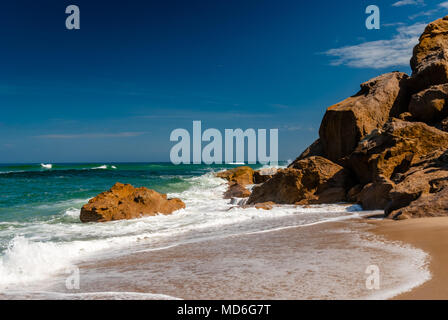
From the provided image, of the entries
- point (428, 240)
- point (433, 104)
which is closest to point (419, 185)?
point (428, 240)

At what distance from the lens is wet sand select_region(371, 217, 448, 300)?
3.21m

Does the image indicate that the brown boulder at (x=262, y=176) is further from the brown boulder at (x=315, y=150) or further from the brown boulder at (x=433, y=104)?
the brown boulder at (x=433, y=104)

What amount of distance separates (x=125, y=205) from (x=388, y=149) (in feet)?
28.3

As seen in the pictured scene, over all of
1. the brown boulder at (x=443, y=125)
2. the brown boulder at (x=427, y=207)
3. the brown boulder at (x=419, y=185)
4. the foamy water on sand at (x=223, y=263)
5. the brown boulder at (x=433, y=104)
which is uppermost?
the brown boulder at (x=433, y=104)

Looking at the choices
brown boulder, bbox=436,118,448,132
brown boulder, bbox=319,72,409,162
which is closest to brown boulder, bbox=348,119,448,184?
→ brown boulder, bbox=436,118,448,132

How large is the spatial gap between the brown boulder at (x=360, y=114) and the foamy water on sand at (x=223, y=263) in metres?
4.79

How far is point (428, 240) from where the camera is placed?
520cm

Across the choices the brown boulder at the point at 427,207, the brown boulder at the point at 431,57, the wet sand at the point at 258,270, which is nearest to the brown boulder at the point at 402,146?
the brown boulder at the point at 427,207

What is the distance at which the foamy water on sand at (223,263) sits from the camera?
3779 millimetres

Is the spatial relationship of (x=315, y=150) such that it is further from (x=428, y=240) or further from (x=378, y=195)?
(x=428, y=240)

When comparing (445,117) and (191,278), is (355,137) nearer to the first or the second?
(445,117)

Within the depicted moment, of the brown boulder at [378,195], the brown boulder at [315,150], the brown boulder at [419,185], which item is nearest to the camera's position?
the brown boulder at [419,185]

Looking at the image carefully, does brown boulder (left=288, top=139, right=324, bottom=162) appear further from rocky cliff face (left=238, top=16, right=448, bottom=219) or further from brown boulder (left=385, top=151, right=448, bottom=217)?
brown boulder (left=385, top=151, right=448, bottom=217)

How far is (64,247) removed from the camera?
6.70 m
